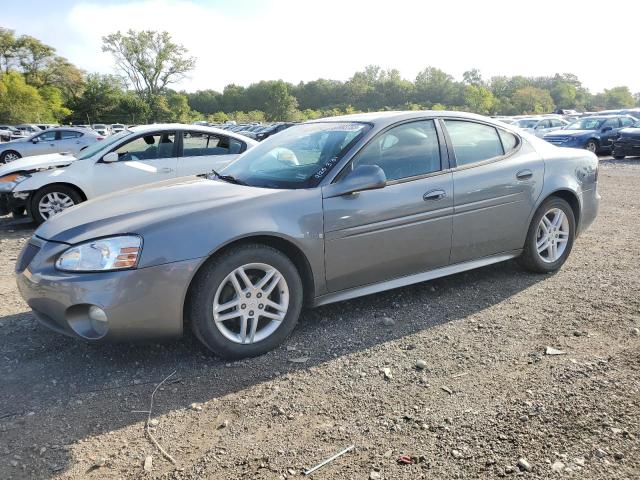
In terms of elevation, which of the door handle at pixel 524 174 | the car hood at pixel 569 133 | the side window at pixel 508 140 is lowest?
the door handle at pixel 524 174

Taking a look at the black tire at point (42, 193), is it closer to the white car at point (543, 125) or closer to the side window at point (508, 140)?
the side window at point (508, 140)

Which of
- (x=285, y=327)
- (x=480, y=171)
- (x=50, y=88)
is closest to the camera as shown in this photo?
(x=285, y=327)

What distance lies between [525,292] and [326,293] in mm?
1841

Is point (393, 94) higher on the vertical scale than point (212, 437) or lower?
higher

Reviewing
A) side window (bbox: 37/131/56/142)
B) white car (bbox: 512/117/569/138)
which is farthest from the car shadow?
white car (bbox: 512/117/569/138)

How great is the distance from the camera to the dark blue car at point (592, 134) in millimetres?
19250

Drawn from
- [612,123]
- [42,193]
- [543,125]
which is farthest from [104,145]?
[543,125]

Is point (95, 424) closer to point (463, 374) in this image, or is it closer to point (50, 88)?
point (463, 374)

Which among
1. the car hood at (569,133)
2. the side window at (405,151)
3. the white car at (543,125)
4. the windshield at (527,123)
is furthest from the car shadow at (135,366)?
the windshield at (527,123)

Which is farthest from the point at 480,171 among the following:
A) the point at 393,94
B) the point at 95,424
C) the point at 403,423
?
the point at 393,94

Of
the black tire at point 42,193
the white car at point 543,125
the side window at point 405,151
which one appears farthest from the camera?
the white car at point 543,125

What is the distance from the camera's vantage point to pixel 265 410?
2787mm

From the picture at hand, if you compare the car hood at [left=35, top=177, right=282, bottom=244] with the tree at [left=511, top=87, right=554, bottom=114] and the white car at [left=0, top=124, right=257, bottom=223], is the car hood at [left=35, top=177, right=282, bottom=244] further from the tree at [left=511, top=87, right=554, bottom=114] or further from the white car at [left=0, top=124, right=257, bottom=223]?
the tree at [left=511, top=87, right=554, bottom=114]

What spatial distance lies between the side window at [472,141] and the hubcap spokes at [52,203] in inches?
223
